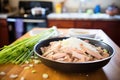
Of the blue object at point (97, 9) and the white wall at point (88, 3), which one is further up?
the white wall at point (88, 3)

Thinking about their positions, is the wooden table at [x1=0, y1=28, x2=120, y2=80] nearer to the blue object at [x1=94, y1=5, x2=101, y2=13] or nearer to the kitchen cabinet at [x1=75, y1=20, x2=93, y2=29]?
the kitchen cabinet at [x1=75, y1=20, x2=93, y2=29]

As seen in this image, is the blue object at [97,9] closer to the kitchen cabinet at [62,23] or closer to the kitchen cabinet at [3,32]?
the kitchen cabinet at [62,23]

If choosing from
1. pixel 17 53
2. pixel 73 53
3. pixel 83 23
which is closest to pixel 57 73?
pixel 73 53

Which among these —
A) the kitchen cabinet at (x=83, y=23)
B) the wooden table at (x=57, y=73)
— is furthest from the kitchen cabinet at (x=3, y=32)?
the wooden table at (x=57, y=73)

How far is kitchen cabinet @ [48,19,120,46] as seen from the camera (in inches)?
118

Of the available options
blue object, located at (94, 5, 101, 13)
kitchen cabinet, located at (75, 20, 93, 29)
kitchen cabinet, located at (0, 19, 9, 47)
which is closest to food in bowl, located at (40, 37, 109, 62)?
kitchen cabinet, located at (75, 20, 93, 29)

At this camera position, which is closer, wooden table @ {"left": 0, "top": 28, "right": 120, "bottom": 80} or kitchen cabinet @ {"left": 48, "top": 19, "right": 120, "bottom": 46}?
wooden table @ {"left": 0, "top": 28, "right": 120, "bottom": 80}

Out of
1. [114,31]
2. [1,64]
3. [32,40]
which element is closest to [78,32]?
[32,40]

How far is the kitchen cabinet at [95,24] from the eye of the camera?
3.00 metres

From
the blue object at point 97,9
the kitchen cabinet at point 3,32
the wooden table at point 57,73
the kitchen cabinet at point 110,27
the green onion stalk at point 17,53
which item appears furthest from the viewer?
the blue object at point 97,9

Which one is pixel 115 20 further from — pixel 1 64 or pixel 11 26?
pixel 1 64

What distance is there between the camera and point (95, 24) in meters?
3.02

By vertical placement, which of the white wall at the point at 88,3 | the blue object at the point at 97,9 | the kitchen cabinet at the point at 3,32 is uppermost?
the white wall at the point at 88,3

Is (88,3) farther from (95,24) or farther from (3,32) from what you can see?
(3,32)
